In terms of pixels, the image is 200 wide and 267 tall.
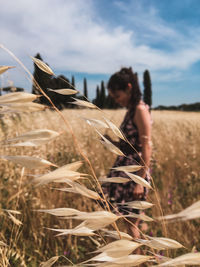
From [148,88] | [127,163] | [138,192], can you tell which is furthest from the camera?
[148,88]

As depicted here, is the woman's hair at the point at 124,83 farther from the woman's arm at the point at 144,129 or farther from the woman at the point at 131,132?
the woman's arm at the point at 144,129

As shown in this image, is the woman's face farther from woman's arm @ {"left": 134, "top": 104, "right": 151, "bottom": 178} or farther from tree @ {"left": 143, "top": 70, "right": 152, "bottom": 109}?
tree @ {"left": 143, "top": 70, "right": 152, "bottom": 109}

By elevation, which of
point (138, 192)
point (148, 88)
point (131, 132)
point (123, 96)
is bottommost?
point (138, 192)

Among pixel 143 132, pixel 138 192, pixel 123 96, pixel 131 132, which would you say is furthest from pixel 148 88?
pixel 138 192

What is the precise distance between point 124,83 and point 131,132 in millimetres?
434

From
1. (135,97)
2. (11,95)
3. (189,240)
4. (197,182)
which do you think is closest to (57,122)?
(135,97)

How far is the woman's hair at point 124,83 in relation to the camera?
1.98m

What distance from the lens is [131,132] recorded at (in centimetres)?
193

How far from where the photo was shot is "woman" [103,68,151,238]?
179cm

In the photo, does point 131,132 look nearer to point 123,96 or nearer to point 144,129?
point 144,129

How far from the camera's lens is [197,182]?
2346mm

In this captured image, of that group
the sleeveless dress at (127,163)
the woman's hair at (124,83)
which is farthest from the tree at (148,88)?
the sleeveless dress at (127,163)

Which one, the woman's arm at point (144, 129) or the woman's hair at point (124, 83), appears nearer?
the woman's arm at point (144, 129)

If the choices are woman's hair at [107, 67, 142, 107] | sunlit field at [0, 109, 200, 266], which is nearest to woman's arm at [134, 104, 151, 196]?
woman's hair at [107, 67, 142, 107]
